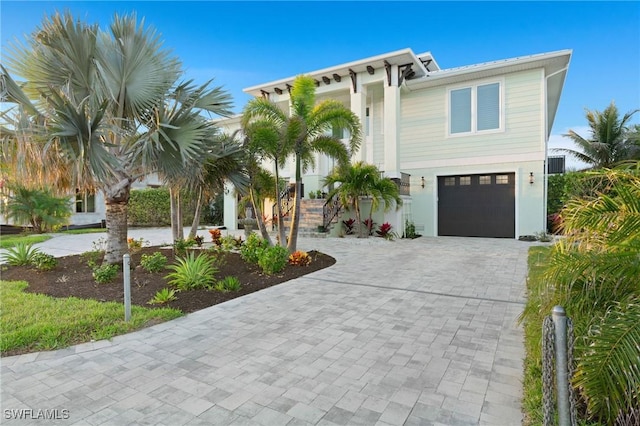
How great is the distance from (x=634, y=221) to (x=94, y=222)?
79.6 ft

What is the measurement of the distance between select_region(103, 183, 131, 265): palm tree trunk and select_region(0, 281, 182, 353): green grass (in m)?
1.39

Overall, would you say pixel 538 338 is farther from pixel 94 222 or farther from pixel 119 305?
pixel 94 222

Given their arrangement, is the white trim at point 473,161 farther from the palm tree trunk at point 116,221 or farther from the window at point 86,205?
the window at point 86,205

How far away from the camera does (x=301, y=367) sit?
2980mm

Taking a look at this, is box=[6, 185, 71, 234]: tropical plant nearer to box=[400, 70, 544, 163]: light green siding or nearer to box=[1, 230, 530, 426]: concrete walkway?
box=[1, 230, 530, 426]: concrete walkway

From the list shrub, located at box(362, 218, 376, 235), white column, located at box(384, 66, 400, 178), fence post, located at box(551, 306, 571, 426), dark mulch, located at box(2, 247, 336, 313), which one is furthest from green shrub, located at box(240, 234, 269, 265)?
white column, located at box(384, 66, 400, 178)

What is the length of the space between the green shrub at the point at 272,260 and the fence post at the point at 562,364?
17.9 ft

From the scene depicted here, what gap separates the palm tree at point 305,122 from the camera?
7.69 meters

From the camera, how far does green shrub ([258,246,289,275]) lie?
6730 mm

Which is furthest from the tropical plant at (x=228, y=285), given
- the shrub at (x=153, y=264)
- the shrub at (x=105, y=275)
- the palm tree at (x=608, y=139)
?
the palm tree at (x=608, y=139)

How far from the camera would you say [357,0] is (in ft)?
33.0

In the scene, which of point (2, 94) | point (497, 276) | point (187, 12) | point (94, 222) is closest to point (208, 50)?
point (187, 12)

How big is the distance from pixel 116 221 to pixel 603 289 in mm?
7374

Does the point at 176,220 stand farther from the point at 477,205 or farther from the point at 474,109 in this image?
the point at 474,109
